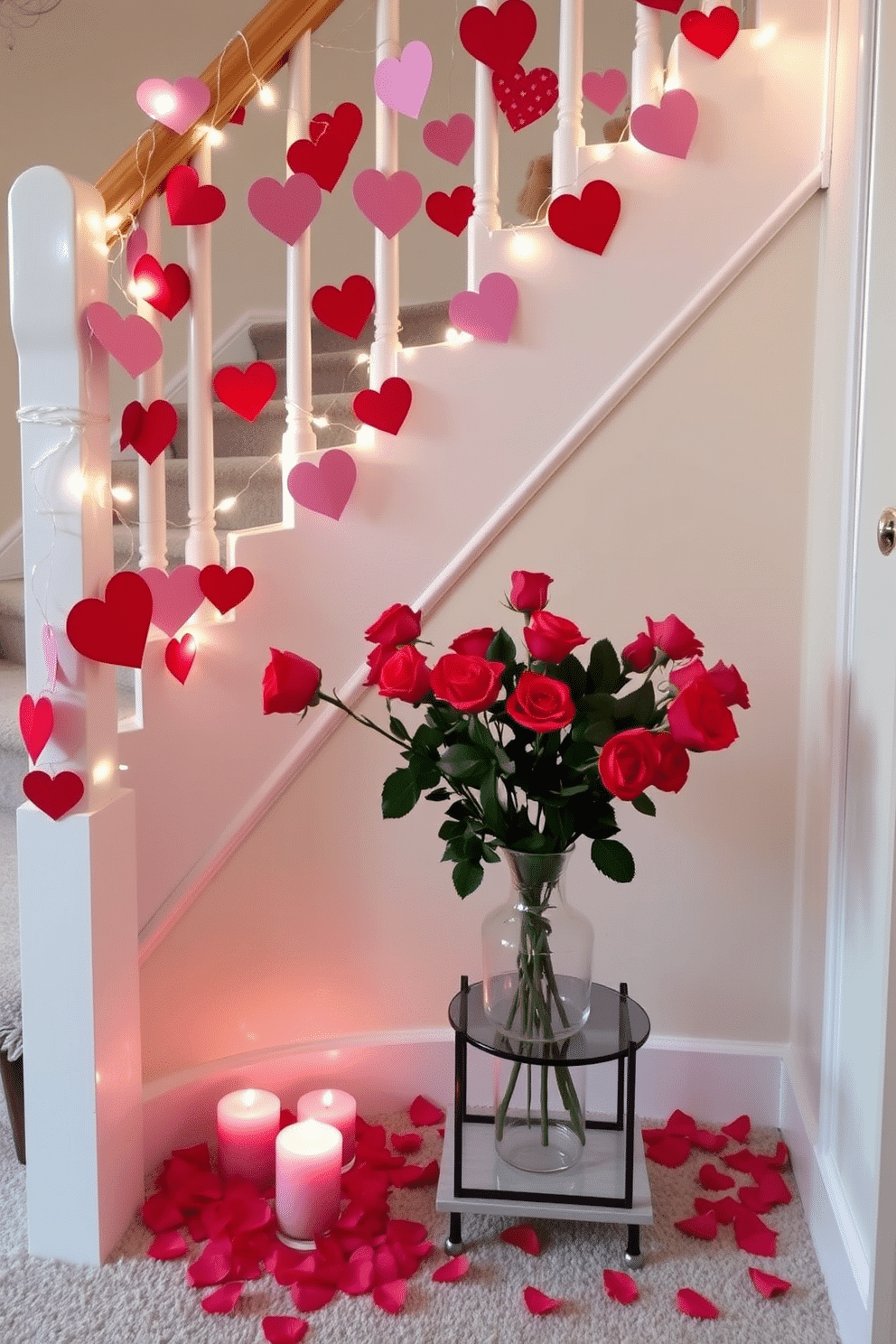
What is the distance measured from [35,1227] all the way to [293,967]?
473 mm

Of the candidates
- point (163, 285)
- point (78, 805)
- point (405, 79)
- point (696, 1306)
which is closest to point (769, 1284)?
point (696, 1306)

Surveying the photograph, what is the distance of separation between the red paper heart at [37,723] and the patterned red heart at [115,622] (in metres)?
0.08

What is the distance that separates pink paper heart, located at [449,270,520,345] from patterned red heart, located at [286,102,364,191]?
243 millimetres

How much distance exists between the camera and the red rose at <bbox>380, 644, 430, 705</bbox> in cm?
121

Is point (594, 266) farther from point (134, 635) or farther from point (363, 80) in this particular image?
point (363, 80)

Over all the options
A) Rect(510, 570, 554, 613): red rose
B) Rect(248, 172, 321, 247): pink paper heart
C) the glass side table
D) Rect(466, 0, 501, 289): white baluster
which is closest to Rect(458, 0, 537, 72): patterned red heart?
Rect(466, 0, 501, 289): white baluster

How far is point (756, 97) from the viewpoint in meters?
1.50

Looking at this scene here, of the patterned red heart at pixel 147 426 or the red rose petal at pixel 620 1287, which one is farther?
the patterned red heart at pixel 147 426

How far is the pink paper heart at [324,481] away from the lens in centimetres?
154

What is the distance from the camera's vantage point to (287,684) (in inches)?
49.8

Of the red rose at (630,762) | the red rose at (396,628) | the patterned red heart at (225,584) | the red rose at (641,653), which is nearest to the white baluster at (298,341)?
the patterned red heart at (225,584)

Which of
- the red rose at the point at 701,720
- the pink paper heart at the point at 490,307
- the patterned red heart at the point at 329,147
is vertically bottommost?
the red rose at the point at 701,720

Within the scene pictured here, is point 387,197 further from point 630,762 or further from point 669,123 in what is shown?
point 630,762

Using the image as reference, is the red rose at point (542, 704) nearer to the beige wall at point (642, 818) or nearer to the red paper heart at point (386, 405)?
the beige wall at point (642, 818)
